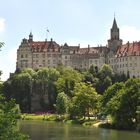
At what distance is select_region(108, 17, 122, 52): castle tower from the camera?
16962 cm

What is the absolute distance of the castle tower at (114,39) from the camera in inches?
6678

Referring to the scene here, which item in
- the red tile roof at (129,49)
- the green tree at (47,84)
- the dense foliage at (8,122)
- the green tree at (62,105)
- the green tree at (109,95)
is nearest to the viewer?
the dense foliage at (8,122)

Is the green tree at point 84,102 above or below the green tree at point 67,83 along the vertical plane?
below

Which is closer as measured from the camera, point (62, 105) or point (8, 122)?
point (8, 122)

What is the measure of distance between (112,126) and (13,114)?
50.4 m

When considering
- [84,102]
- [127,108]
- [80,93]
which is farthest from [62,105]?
[127,108]

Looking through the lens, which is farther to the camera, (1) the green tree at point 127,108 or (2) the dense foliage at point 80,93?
(2) the dense foliage at point 80,93

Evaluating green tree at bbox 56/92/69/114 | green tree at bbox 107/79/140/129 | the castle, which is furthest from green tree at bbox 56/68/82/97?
green tree at bbox 107/79/140/129

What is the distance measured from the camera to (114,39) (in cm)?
17138

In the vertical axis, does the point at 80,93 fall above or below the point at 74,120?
above

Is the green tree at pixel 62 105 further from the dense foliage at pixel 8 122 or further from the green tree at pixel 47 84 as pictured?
the dense foliage at pixel 8 122

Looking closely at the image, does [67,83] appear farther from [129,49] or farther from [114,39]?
[114,39]

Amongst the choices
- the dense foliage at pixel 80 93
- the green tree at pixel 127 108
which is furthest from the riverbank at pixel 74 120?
the green tree at pixel 127 108

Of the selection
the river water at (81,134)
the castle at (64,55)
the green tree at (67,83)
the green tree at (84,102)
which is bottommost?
the river water at (81,134)
